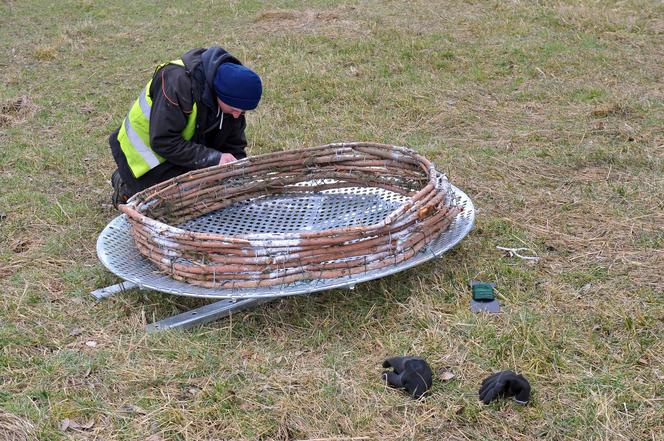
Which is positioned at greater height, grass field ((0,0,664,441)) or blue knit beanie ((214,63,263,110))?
blue knit beanie ((214,63,263,110))

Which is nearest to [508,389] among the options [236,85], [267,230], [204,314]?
[204,314]

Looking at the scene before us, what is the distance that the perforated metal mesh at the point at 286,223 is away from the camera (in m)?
2.98

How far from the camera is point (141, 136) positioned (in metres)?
3.87

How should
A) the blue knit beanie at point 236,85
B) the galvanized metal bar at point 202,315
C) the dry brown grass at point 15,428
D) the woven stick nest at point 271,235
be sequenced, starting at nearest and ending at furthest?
the dry brown grass at point 15,428
the woven stick nest at point 271,235
the galvanized metal bar at point 202,315
the blue knit beanie at point 236,85

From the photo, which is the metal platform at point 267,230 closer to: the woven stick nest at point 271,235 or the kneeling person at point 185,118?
the woven stick nest at point 271,235

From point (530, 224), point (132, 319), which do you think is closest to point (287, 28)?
point (530, 224)

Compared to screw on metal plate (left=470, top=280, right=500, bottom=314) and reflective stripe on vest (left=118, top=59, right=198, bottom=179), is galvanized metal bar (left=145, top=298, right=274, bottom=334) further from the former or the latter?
reflective stripe on vest (left=118, top=59, right=198, bottom=179)

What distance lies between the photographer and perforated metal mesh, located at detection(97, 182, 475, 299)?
2.98 meters

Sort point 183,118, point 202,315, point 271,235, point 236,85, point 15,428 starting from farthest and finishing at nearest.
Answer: point 183,118, point 236,85, point 202,315, point 271,235, point 15,428

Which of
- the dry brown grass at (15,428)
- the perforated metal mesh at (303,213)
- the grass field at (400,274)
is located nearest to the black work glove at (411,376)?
the grass field at (400,274)

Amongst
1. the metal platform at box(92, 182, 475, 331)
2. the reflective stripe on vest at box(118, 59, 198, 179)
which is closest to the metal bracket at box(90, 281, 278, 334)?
the metal platform at box(92, 182, 475, 331)

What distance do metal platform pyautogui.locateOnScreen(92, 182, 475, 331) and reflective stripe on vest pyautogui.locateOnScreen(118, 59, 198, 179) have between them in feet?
1.13

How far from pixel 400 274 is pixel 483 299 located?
42 cm

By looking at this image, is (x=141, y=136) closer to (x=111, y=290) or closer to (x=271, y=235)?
(x=111, y=290)
